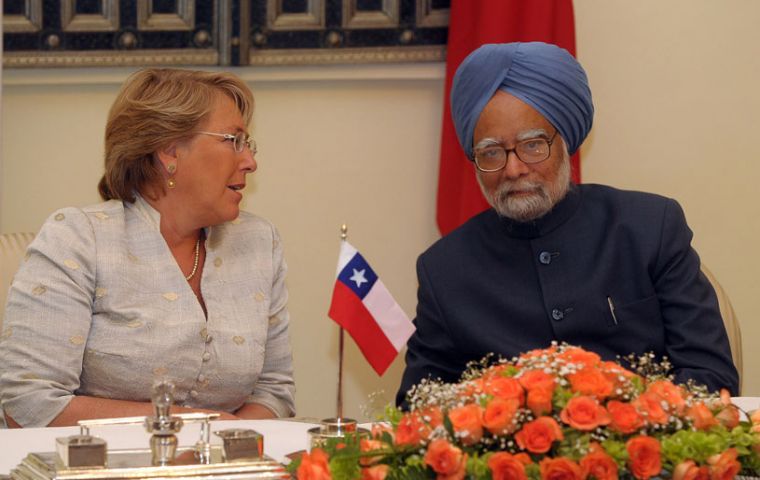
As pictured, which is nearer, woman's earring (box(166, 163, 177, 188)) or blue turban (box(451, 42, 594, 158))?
blue turban (box(451, 42, 594, 158))

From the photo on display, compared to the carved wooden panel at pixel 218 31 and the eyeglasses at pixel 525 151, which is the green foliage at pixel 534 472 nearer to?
the eyeglasses at pixel 525 151

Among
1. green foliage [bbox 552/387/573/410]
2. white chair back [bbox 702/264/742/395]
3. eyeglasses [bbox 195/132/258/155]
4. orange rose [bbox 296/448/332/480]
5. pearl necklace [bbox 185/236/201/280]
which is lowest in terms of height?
white chair back [bbox 702/264/742/395]

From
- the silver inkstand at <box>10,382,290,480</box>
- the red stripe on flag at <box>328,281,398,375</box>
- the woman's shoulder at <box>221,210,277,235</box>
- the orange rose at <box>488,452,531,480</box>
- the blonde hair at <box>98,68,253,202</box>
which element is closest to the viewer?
the orange rose at <box>488,452,531,480</box>

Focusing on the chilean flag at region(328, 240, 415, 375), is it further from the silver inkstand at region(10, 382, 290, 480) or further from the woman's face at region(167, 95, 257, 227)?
the woman's face at region(167, 95, 257, 227)

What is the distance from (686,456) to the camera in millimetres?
1488

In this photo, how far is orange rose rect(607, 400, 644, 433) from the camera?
4.77 feet

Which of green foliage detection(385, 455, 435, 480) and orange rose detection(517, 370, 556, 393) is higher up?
orange rose detection(517, 370, 556, 393)

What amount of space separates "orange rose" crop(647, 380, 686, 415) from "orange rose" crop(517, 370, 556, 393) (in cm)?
15

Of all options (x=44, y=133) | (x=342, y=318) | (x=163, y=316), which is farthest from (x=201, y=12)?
(x=342, y=318)

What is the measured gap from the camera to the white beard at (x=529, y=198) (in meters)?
2.83

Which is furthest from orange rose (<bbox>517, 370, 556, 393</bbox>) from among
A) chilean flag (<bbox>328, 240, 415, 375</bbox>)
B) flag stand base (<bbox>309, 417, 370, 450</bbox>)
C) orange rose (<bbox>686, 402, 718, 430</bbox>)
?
chilean flag (<bbox>328, 240, 415, 375</bbox>)

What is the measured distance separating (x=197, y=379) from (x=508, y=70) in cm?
113

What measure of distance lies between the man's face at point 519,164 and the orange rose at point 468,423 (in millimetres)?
1423

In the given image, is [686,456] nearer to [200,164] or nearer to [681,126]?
[200,164]
